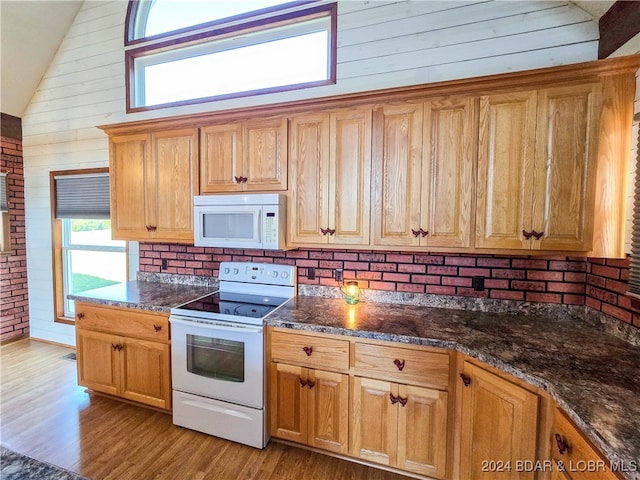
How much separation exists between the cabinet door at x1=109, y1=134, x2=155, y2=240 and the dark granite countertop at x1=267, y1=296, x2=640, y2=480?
1581 millimetres

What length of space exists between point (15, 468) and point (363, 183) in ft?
6.29

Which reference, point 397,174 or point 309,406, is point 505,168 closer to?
point 397,174

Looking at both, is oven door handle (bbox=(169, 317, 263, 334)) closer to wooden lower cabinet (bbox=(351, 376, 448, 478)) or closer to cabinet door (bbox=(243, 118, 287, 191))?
wooden lower cabinet (bbox=(351, 376, 448, 478))

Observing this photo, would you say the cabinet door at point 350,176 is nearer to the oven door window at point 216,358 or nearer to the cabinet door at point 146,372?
the oven door window at point 216,358

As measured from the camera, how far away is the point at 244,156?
91.0 inches

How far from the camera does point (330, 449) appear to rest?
1.91m

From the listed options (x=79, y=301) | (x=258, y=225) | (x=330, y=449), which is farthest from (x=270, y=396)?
(x=79, y=301)

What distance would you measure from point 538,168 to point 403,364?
1363mm

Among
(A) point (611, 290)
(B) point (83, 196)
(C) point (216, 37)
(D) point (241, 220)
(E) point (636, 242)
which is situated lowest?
(A) point (611, 290)

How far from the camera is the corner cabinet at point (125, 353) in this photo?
227 centimetres

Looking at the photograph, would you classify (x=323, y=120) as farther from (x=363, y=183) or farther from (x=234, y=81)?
(x=234, y=81)

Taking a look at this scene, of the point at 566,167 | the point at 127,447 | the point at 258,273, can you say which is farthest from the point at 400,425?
the point at 127,447

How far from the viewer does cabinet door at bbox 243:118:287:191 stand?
87.2 inches

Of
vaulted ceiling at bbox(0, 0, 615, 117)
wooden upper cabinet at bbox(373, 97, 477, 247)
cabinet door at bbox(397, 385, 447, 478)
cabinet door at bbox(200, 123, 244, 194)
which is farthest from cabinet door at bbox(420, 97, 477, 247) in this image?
vaulted ceiling at bbox(0, 0, 615, 117)
